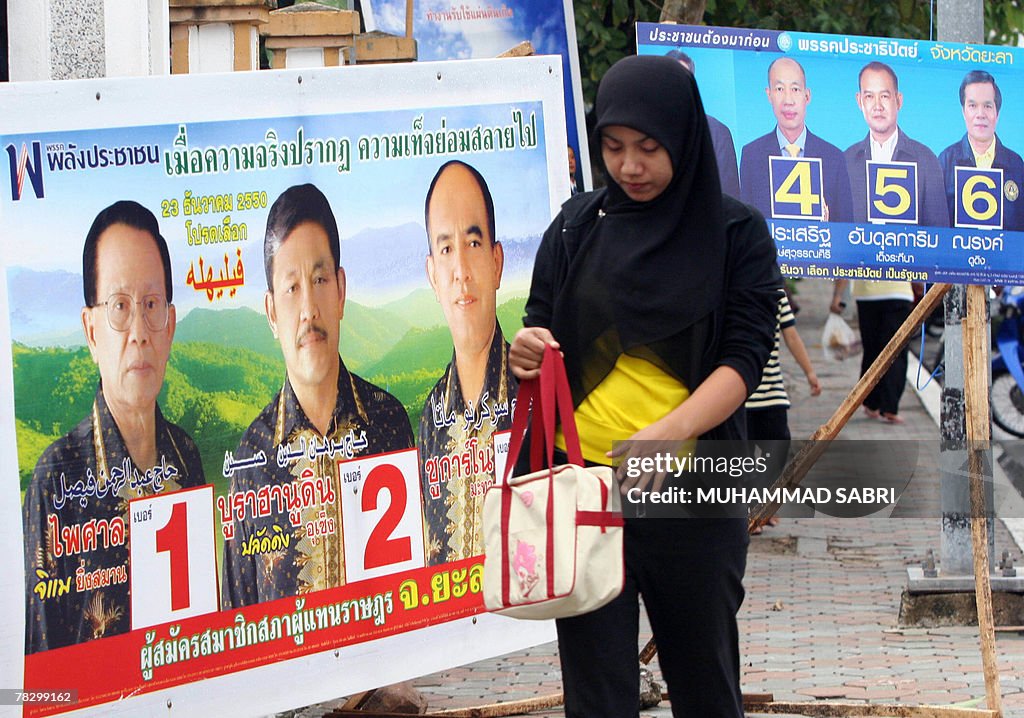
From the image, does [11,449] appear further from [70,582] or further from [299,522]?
[299,522]

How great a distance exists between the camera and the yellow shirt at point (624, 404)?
334cm

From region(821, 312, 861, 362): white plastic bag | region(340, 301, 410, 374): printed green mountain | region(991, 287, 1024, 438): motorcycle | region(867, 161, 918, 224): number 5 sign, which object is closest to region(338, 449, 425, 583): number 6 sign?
region(340, 301, 410, 374): printed green mountain

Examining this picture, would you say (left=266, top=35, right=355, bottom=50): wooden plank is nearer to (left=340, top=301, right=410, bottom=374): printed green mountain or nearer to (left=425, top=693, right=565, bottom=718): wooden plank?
(left=340, top=301, right=410, bottom=374): printed green mountain

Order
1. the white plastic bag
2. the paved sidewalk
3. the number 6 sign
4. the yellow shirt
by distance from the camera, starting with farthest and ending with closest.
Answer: the white plastic bag < the paved sidewalk < the number 6 sign < the yellow shirt

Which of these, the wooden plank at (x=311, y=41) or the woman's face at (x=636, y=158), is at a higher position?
the wooden plank at (x=311, y=41)

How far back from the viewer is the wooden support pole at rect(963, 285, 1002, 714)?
206 inches

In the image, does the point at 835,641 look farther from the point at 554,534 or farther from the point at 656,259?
the point at 554,534

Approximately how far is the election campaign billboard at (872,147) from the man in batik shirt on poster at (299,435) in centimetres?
196

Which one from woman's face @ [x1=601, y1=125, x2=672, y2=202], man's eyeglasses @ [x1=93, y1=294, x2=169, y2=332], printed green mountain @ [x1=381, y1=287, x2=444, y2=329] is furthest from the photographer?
printed green mountain @ [x1=381, y1=287, x2=444, y2=329]

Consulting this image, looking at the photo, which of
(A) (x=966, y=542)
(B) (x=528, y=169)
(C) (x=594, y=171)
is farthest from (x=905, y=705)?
(C) (x=594, y=171)

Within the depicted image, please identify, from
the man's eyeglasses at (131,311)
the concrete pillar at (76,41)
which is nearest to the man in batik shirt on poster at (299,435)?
the man's eyeglasses at (131,311)

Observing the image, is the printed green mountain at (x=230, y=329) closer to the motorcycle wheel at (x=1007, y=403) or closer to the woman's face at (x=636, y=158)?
the woman's face at (x=636, y=158)

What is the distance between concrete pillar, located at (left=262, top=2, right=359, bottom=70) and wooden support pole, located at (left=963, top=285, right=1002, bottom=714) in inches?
Answer: 96.1

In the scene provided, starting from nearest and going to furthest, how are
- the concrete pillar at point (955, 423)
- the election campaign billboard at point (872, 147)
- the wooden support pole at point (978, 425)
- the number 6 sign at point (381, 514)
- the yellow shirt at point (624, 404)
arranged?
the yellow shirt at point (624, 404), the number 6 sign at point (381, 514), the wooden support pole at point (978, 425), the election campaign billboard at point (872, 147), the concrete pillar at point (955, 423)
